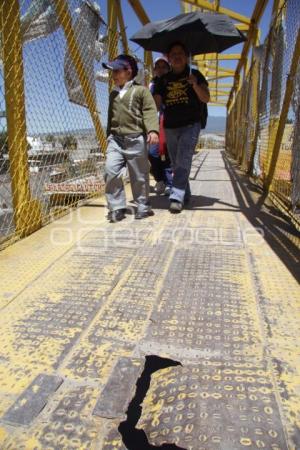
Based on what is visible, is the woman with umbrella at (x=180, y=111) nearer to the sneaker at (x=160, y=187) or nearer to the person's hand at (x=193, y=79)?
the person's hand at (x=193, y=79)

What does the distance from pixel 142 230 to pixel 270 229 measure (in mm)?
1228

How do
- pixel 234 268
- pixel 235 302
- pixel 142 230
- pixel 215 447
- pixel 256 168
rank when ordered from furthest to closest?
pixel 256 168 → pixel 142 230 → pixel 234 268 → pixel 235 302 → pixel 215 447

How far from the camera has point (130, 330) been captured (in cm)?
187

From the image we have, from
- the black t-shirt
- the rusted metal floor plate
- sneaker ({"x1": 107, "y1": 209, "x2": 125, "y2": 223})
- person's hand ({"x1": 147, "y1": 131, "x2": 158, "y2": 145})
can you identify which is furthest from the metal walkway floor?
the black t-shirt

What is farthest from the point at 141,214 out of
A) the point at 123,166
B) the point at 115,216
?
the point at 123,166

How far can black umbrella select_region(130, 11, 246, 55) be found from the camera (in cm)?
406

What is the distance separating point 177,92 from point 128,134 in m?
0.84

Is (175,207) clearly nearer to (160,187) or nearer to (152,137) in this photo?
(152,137)

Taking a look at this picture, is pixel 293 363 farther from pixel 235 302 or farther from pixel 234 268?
pixel 234 268

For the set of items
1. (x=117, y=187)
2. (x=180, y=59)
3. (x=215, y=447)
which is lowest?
(x=215, y=447)

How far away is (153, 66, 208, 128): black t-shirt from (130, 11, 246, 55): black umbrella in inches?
18.1

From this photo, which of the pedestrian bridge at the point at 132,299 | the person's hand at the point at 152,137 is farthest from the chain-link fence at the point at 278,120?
the person's hand at the point at 152,137

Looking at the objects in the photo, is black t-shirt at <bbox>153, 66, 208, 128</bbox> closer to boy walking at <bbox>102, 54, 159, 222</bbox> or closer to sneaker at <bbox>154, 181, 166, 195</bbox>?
boy walking at <bbox>102, 54, 159, 222</bbox>

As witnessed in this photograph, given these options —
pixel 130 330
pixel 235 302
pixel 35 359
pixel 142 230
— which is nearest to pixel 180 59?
pixel 142 230
